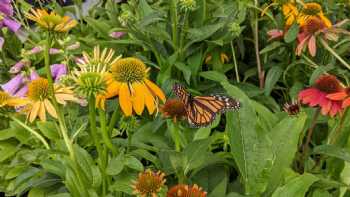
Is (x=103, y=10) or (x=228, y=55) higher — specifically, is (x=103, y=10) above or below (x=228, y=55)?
above

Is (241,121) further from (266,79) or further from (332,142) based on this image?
(266,79)

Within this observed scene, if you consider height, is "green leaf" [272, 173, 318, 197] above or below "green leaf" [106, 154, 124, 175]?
below

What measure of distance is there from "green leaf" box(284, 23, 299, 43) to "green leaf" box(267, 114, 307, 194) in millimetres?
500

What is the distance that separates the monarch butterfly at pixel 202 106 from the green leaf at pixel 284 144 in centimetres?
13

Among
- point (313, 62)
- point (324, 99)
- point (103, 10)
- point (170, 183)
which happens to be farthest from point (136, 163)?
point (103, 10)

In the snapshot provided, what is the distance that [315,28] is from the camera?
5.12 ft

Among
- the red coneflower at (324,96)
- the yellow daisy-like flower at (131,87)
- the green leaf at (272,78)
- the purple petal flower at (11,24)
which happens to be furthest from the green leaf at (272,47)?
the purple petal flower at (11,24)

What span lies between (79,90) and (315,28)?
0.92 metres

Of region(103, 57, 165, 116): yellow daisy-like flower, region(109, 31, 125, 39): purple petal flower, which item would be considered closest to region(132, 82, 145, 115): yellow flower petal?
region(103, 57, 165, 116): yellow daisy-like flower

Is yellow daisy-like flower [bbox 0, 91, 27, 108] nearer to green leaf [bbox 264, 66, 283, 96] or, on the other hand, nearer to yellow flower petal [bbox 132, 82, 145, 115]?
yellow flower petal [bbox 132, 82, 145, 115]

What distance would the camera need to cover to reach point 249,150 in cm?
107

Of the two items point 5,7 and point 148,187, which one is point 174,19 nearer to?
point 5,7

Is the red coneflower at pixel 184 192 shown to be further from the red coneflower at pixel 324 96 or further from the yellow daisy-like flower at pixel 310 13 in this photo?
the yellow daisy-like flower at pixel 310 13

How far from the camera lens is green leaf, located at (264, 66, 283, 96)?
169 cm
